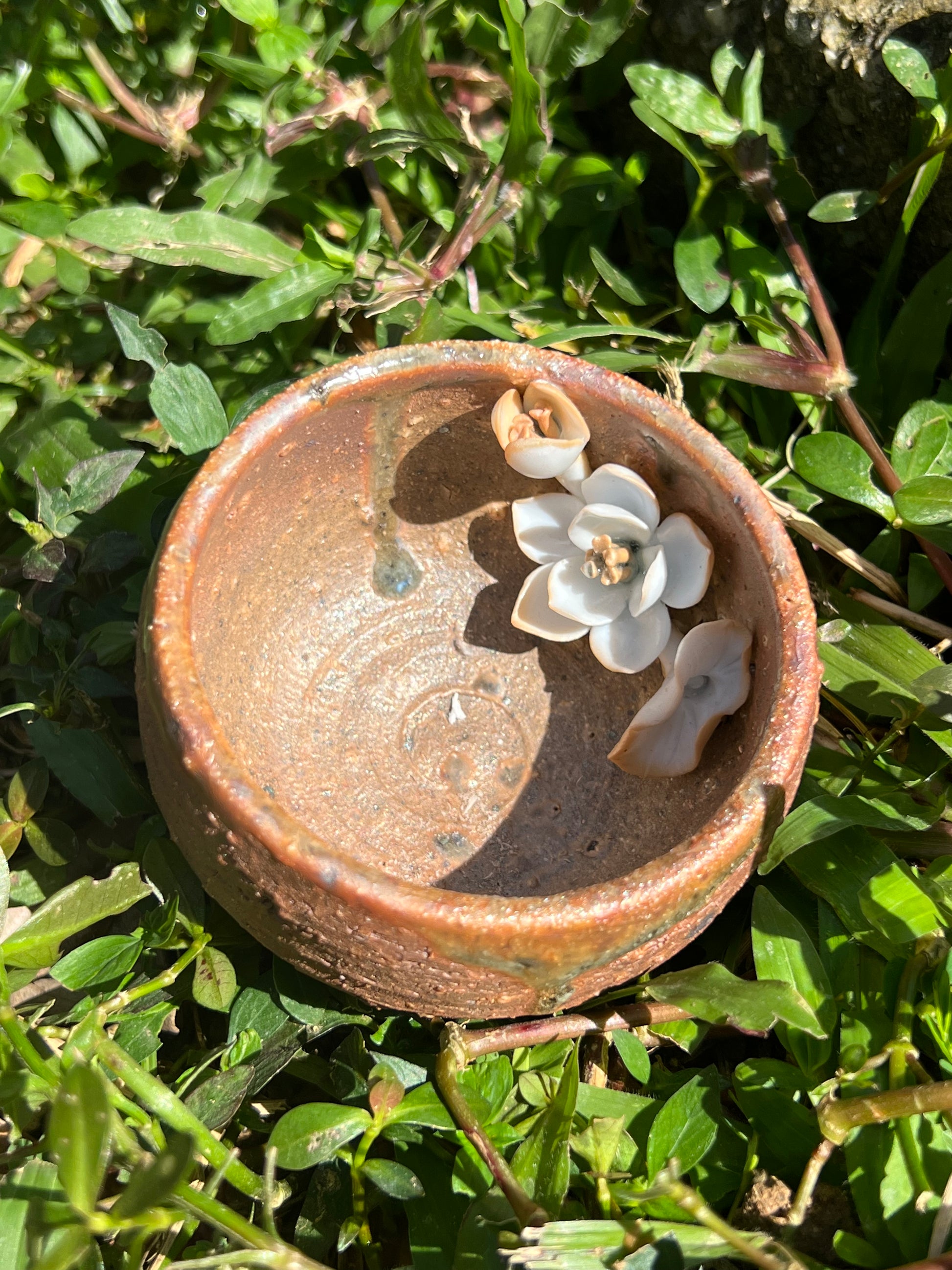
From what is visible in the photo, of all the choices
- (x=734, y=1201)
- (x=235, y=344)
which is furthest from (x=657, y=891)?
(x=235, y=344)

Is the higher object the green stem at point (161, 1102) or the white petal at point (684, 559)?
the white petal at point (684, 559)

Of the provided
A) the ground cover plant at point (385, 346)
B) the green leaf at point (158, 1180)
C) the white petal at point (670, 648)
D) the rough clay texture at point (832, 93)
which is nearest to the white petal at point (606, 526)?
the white petal at point (670, 648)

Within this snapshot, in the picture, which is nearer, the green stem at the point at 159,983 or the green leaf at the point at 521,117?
the green stem at the point at 159,983

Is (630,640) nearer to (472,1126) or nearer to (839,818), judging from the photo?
(839,818)

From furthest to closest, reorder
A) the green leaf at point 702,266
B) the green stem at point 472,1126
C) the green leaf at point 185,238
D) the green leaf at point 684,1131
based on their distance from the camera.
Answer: the green leaf at point 702,266 < the green leaf at point 185,238 < the green leaf at point 684,1131 < the green stem at point 472,1126

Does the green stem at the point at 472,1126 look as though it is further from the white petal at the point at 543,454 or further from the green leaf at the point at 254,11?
the green leaf at the point at 254,11

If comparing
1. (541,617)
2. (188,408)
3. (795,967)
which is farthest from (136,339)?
(795,967)
